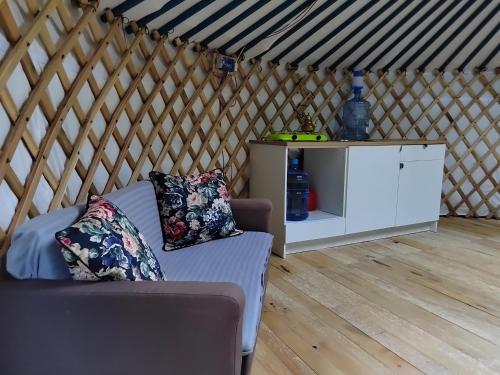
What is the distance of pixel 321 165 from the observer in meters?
2.76

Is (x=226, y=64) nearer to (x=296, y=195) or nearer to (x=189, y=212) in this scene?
(x=296, y=195)

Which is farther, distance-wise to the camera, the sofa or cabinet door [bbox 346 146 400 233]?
cabinet door [bbox 346 146 400 233]

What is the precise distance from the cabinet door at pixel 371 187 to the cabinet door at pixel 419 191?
0.07 metres

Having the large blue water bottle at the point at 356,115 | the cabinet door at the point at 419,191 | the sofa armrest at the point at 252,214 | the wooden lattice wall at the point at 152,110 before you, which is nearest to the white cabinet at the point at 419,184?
the cabinet door at the point at 419,191

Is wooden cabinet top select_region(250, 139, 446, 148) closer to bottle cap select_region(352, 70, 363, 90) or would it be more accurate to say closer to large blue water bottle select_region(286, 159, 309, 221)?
large blue water bottle select_region(286, 159, 309, 221)

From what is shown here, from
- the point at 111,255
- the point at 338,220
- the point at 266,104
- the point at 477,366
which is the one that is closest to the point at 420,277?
the point at 338,220

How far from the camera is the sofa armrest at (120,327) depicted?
861mm

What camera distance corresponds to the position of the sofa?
863 mm

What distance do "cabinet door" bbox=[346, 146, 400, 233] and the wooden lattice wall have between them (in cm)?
60

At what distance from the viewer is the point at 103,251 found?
94 centimetres

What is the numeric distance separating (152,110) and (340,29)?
1.38 metres

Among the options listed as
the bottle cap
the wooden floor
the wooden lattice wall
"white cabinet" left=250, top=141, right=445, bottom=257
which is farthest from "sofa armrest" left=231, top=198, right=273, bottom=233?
the bottle cap

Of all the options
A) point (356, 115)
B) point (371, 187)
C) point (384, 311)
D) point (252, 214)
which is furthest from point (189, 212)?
point (356, 115)

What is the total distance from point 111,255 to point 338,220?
1.89 metres
